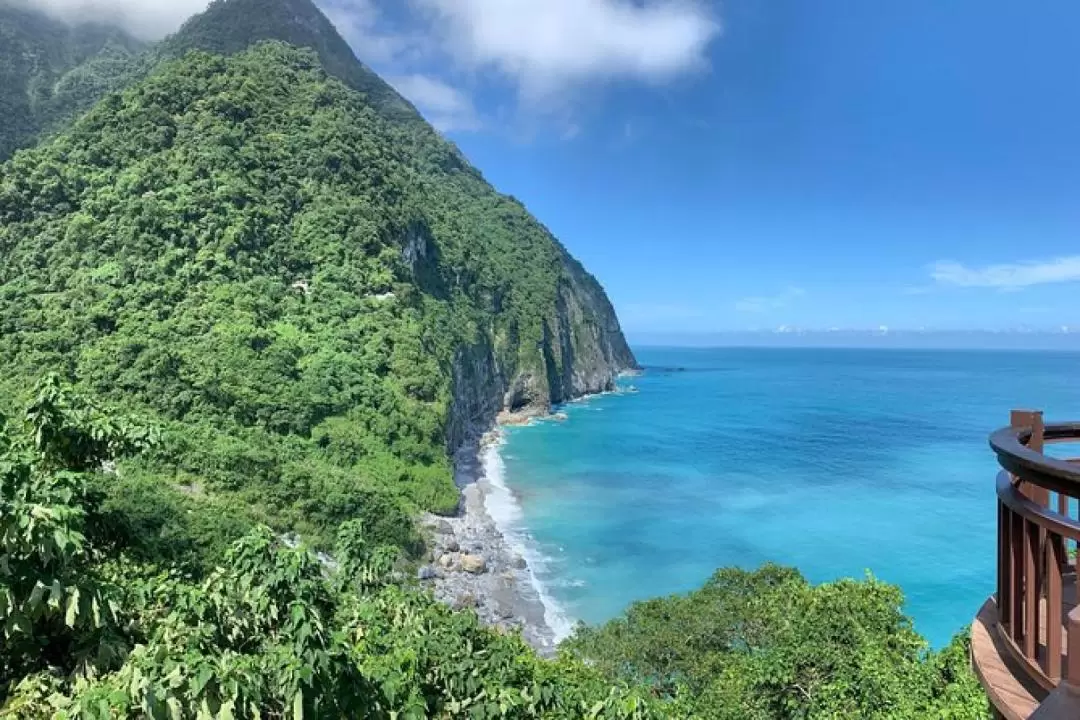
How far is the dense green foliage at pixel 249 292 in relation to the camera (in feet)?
87.5

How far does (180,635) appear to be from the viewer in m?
5.23

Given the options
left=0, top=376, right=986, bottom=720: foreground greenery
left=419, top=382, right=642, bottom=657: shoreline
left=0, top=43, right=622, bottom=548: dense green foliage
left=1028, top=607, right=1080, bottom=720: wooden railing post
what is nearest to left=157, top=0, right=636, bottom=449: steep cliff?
left=0, top=43, right=622, bottom=548: dense green foliage

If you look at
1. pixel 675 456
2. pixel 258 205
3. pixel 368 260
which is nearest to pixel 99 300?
pixel 258 205

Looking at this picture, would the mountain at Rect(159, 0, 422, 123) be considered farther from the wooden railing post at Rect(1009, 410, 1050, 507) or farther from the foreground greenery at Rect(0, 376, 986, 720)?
the wooden railing post at Rect(1009, 410, 1050, 507)

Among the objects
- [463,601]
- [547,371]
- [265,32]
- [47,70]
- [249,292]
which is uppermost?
[265,32]

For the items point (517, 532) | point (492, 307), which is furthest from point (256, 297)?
point (492, 307)

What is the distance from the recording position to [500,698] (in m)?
6.09

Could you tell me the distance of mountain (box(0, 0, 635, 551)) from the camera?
26547 mm

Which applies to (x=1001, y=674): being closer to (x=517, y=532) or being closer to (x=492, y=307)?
(x=517, y=532)

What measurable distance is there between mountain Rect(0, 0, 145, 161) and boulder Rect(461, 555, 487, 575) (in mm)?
57513

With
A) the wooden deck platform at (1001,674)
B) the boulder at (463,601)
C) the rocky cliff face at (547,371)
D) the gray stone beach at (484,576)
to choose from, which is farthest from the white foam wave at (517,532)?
the wooden deck platform at (1001,674)

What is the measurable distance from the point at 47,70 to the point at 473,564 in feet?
259

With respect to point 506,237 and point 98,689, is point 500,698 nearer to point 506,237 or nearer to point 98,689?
point 98,689

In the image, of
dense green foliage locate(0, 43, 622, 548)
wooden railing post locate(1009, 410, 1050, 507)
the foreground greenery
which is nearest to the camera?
wooden railing post locate(1009, 410, 1050, 507)
